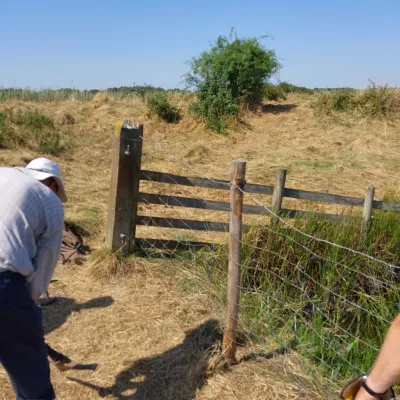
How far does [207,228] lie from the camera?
5.31 metres

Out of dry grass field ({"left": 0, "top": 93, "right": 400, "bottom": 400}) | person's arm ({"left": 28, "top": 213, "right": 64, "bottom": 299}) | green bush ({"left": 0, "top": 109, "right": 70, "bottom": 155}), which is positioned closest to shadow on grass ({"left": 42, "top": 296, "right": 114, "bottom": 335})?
dry grass field ({"left": 0, "top": 93, "right": 400, "bottom": 400})

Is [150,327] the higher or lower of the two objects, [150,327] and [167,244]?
the lower


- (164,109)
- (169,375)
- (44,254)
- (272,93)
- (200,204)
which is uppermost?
(272,93)

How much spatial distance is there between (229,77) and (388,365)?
1556cm

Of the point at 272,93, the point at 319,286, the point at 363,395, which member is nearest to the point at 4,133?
the point at 319,286

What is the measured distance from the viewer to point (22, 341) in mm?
2441

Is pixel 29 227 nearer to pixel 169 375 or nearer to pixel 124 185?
pixel 169 375

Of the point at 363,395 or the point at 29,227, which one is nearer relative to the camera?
the point at 363,395

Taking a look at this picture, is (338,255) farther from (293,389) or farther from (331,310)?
(293,389)

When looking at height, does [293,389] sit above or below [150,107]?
below

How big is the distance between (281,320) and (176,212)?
397 centimetres

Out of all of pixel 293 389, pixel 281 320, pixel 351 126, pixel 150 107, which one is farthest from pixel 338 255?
pixel 150 107

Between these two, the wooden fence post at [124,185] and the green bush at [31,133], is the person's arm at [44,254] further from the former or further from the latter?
the green bush at [31,133]

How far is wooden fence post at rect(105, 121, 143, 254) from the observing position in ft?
15.8
